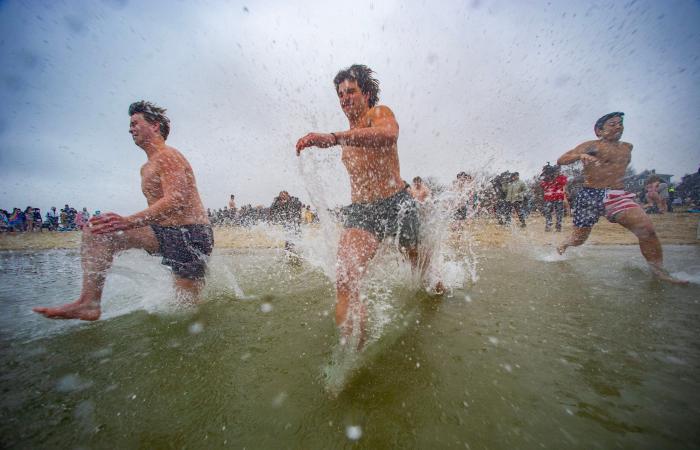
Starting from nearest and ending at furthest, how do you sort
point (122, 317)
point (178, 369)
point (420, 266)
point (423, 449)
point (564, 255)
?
point (423, 449) < point (178, 369) < point (122, 317) < point (420, 266) < point (564, 255)

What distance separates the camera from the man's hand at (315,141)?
168cm

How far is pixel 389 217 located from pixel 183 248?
76.9 inches

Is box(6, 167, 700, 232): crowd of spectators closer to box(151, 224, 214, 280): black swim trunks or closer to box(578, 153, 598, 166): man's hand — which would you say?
box(578, 153, 598, 166): man's hand

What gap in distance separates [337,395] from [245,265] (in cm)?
430

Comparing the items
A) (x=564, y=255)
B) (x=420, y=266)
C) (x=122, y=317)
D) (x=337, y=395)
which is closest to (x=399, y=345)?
(x=337, y=395)

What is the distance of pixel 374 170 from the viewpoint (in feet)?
7.02

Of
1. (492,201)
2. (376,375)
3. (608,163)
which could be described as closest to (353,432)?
(376,375)

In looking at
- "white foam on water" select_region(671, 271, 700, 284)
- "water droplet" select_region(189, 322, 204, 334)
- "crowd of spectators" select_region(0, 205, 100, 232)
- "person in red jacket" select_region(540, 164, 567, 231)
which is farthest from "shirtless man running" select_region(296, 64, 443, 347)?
"crowd of spectators" select_region(0, 205, 100, 232)

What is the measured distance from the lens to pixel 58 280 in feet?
12.8

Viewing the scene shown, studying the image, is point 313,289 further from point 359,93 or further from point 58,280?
point 58,280

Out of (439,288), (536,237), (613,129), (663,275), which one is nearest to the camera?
(439,288)

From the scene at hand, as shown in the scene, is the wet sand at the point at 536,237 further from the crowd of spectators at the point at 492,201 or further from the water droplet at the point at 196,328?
the water droplet at the point at 196,328

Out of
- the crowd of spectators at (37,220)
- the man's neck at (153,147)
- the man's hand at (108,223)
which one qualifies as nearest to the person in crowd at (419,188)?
the man's neck at (153,147)

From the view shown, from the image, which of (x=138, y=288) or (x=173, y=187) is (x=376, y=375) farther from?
(x=138, y=288)
